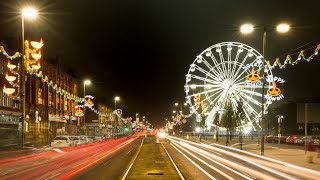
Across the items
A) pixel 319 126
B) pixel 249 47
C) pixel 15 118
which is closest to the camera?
pixel 15 118

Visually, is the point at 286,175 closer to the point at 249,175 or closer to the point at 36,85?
the point at 249,175

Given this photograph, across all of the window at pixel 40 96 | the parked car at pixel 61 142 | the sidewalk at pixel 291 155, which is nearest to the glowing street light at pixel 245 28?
the sidewalk at pixel 291 155

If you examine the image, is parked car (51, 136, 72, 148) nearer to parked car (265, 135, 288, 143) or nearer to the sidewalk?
the sidewalk

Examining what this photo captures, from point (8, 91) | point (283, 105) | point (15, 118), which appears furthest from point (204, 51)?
point (283, 105)

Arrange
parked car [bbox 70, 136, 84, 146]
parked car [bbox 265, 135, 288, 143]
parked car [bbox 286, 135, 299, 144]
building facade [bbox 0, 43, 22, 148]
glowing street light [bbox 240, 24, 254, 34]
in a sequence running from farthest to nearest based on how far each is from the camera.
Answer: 1. parked car [bbox 265, 135, 288, 143]
2. parked car [bbox 286, 135, 299, 144]
3. parked car [bbox 70, 136, 84, 146]
4. building facade [bbox 0, 43, 22, 148]
5. glowing street light [bbox 240, 24, 254, 34]

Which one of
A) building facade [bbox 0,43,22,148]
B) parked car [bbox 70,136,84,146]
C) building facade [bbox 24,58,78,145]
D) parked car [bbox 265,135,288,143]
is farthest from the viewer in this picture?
parked car [bbox 265,135,288,143]

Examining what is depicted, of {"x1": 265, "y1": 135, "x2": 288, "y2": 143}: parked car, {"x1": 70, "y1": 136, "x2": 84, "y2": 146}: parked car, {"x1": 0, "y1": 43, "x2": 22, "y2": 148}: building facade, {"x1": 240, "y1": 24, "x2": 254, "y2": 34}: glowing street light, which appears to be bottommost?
{"x1": 265, "y1": 135, "x2": 288, "y2": 143}: parked car

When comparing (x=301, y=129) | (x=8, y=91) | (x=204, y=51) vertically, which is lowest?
(x=301, y=129)

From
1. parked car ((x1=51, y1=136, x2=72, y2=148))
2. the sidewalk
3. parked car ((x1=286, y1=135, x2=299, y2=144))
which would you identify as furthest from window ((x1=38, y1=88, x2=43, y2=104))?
parked car ((x1=286, y1=135, x2=299, y2=144))

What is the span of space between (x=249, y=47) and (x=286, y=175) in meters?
38.3

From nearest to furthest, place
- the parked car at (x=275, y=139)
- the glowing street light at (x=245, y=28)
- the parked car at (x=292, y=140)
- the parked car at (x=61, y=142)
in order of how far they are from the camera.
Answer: the glowing street light at (x=245, y=28), the parked car at (x=61, y=142), the parked car at (x=292, y=140), the parked car at (x=275, y=139)

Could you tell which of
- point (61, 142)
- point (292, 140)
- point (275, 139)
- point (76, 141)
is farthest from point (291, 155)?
point (275, 139)

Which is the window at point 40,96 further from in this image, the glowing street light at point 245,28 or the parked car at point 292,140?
the glowing street light at point 245,28

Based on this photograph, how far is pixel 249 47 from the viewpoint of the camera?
57.1m
